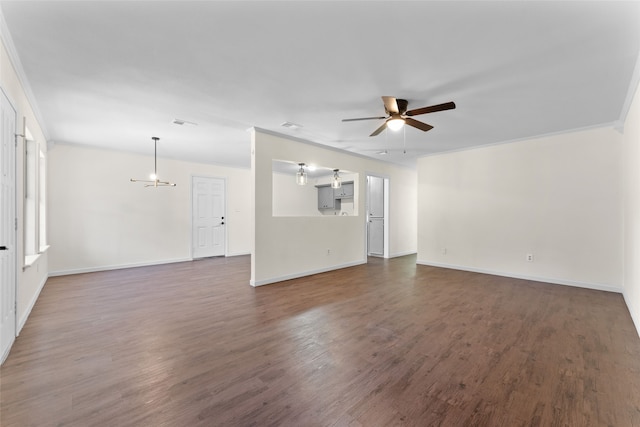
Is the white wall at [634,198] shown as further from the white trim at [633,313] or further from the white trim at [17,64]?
the white trim at [17,64]

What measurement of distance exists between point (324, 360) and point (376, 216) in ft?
18.9

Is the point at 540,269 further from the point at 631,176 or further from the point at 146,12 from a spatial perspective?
the point at 146,12

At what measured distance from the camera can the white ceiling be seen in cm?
184

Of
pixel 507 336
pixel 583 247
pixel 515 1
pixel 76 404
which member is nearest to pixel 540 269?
pixel 583 247

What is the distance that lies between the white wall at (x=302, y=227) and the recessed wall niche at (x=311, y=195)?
156 cm

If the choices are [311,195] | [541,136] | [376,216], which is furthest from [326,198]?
[541,136]

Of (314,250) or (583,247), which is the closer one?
(583,247)

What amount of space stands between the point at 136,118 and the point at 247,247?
194 inches

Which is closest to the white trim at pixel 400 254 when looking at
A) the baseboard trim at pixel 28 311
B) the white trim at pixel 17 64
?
the baseboard trim at pixel 28 311

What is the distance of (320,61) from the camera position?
7.98 feet

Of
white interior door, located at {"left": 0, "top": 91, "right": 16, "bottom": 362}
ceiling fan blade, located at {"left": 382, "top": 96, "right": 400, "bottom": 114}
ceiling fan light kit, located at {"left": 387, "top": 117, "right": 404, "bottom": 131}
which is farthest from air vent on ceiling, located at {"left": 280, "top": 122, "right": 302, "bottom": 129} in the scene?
white interior door, located at {"left": 0, "top": 91, "right": 16, "bottom": 362}

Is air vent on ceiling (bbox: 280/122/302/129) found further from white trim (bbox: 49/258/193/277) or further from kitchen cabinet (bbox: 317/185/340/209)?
white trim (bbox: 49/258/193/277)

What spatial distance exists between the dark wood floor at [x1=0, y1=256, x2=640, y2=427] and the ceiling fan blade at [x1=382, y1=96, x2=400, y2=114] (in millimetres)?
2358

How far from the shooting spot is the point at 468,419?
160 cm
